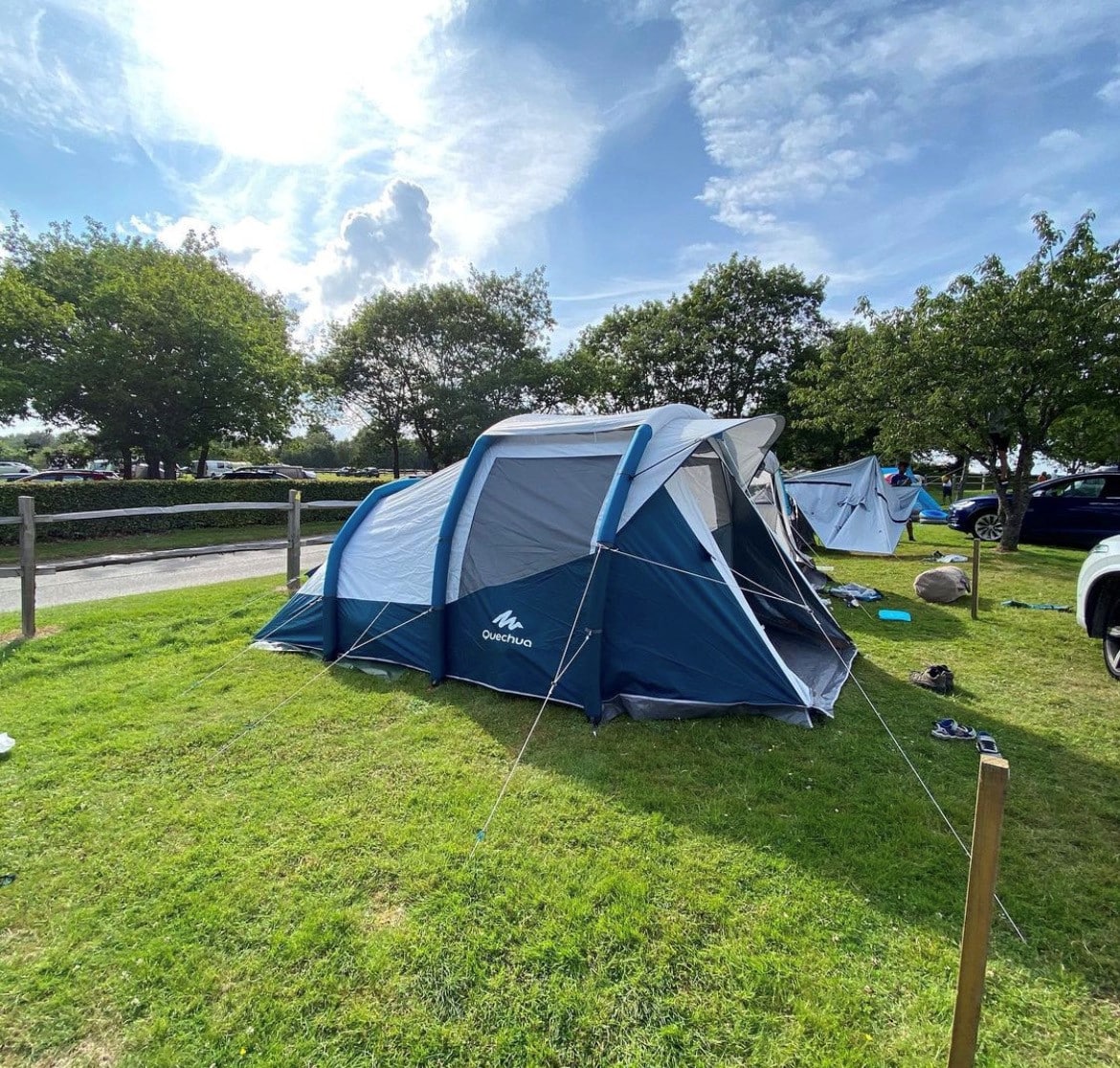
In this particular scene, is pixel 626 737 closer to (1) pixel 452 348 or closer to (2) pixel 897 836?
(2) pixel 897 836

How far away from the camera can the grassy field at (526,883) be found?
1.90 metres

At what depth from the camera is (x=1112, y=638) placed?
5.00 metres

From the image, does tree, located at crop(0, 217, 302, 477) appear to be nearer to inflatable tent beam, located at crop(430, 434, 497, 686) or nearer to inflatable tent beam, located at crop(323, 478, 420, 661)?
inflatable tent beam, located at crop(323, 478, 420, 661)

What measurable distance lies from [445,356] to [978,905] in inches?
891

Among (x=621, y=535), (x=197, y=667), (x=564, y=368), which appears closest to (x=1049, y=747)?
(x=621, y=535)

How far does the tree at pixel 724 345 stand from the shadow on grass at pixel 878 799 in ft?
66.1

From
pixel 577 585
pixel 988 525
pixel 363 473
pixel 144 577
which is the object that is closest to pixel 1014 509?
pixel 988 525

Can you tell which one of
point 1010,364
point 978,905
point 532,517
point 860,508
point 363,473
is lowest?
point 978,905

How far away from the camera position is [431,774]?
336 cm

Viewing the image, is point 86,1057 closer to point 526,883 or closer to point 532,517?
point 526,883

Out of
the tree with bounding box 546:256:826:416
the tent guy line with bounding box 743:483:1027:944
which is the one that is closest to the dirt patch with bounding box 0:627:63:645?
the tent guy line with bounding box 743:483:1027:944

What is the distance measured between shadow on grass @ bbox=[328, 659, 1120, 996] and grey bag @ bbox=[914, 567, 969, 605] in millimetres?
3674

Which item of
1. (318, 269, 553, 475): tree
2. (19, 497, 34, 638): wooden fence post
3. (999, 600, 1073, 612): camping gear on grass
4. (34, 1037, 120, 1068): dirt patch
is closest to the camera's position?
(34, 1037, 120, 1068): dirt patch

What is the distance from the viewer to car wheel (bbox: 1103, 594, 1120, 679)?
4887mm
